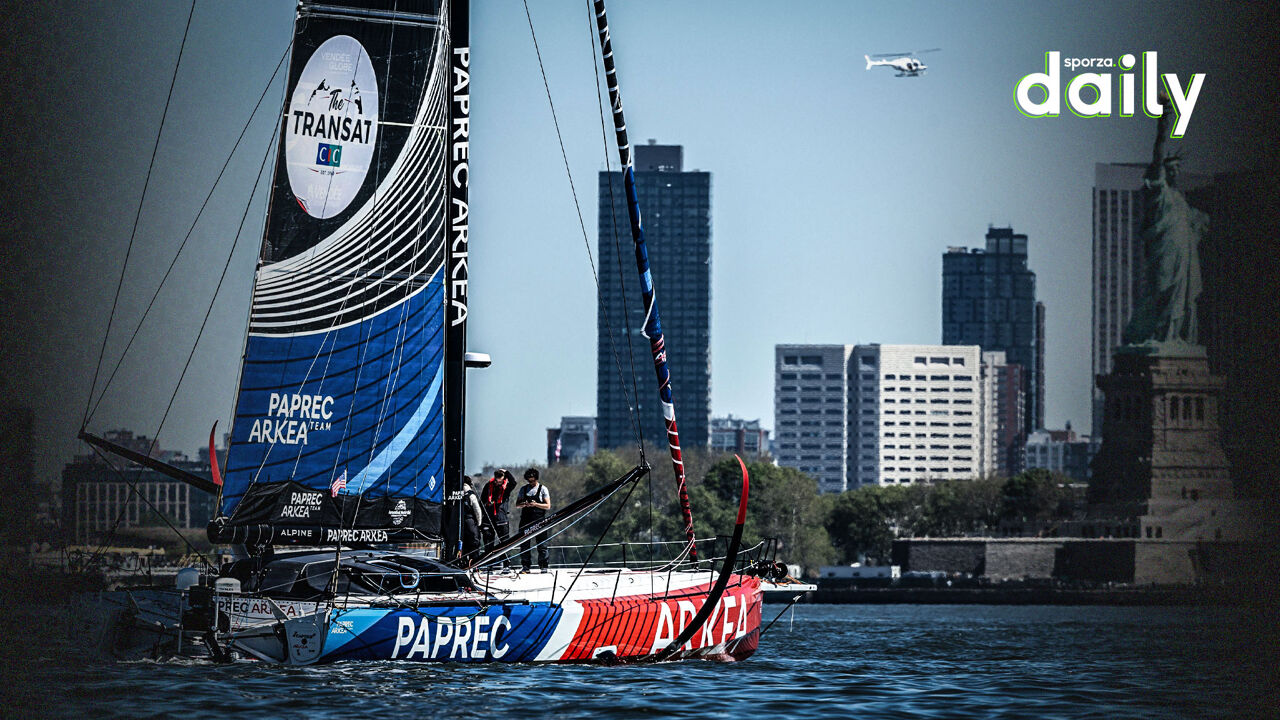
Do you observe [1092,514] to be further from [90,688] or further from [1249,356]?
[90,688]

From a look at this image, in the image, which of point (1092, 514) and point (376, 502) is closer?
point (376, 502)

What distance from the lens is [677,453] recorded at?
80.2 feet

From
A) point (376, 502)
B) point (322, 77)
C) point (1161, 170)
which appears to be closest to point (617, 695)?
point (376, 502)

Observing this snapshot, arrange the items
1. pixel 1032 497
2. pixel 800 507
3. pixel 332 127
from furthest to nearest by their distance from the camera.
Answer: pixel 1032 497
pixel 800 507
pixel 332 127

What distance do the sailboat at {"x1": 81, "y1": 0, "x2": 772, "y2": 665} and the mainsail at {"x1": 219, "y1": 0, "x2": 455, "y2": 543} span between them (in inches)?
0.8

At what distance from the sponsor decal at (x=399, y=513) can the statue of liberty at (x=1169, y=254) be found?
82915 mm

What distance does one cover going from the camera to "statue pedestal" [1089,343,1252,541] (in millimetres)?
95312

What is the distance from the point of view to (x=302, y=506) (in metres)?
23.1

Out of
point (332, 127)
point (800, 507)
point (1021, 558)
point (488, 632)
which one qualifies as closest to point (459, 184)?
point (332, 127)

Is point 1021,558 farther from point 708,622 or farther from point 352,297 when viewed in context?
point 352,297

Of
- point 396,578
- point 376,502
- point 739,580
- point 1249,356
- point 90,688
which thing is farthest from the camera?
point 1249,356

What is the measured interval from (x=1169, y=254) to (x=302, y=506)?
279 ft

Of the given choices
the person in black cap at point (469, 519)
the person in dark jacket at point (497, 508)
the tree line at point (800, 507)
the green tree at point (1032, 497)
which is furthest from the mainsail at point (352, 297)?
the green tree at point (1032, 497)

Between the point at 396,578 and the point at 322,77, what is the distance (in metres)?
7.17
